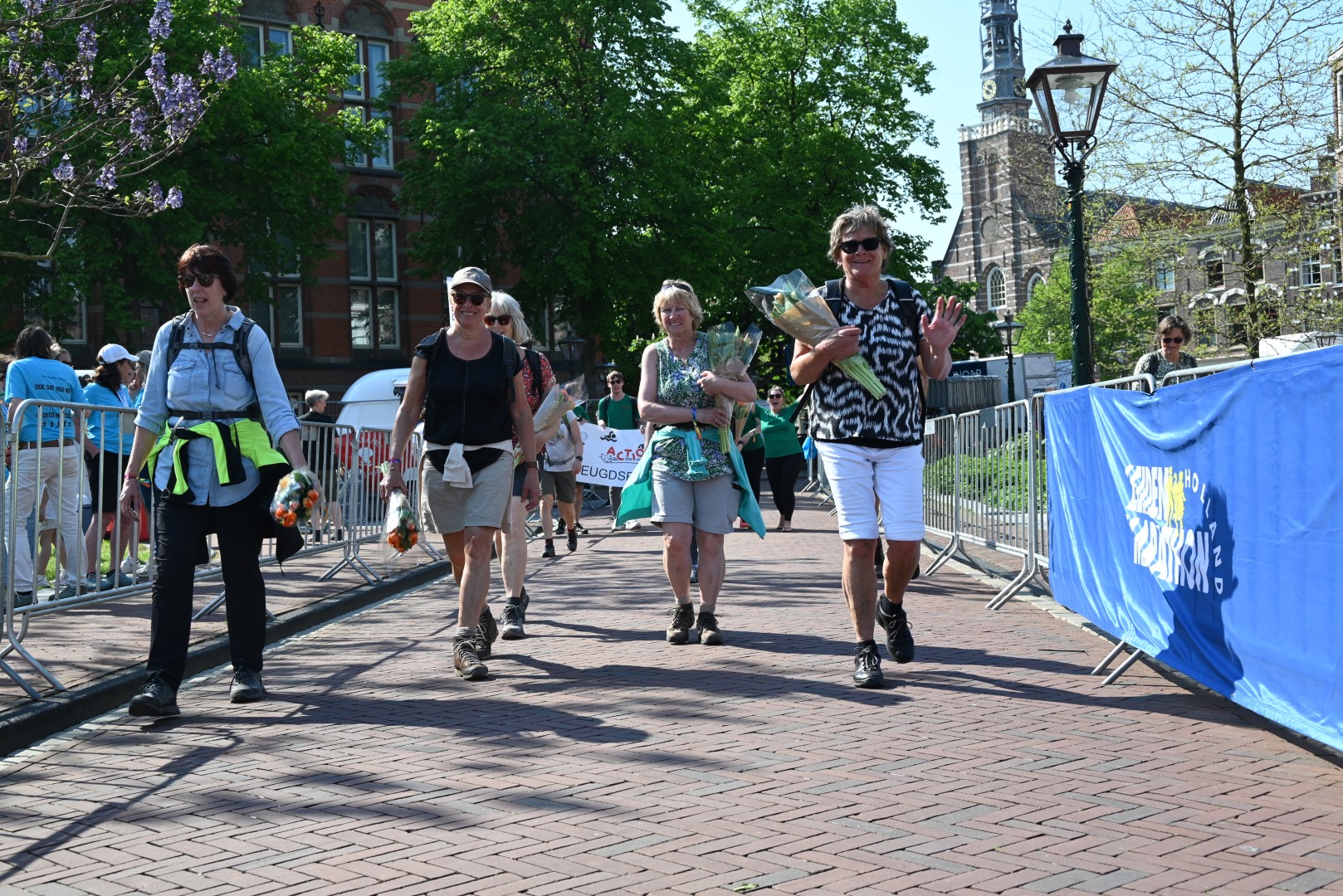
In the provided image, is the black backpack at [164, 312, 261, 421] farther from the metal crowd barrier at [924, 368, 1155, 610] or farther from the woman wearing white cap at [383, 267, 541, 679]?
the metal crowd barrier at [924, 368, 1155, 610]

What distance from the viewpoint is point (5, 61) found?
13.0 metres

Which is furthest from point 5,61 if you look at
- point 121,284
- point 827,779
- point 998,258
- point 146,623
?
point 998,258

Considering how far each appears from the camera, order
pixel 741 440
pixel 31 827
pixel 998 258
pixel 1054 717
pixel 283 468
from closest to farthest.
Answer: pixel 31 827
pixel 1054 717
pixel 283 468
pixel 741 440
pixel 998 258

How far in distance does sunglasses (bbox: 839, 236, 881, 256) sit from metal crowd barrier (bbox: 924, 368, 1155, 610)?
143 cm

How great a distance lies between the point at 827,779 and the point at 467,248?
3328 cm

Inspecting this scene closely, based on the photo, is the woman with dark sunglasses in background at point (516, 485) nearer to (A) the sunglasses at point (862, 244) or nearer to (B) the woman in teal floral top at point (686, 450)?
(B) the woman in teal floral top at point (686, 450)

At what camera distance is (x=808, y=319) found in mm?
6414

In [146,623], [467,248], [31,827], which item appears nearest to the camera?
[31,827]

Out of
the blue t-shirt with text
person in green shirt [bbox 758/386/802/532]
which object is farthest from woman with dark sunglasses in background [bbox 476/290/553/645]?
person in green shirt [bbox 758/386/802/532]

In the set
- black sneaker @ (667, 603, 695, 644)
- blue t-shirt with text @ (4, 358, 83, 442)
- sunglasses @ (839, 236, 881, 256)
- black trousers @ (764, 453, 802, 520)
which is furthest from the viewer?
black trousers @ (764, 453, 802, 520)

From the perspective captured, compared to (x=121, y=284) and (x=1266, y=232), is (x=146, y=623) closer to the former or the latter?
(x=1266, y=232)

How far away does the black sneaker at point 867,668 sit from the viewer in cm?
630

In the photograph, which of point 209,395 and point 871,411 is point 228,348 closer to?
point 209,395

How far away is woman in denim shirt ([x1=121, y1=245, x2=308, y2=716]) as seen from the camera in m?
6.18
